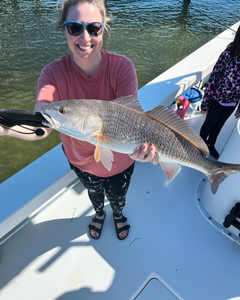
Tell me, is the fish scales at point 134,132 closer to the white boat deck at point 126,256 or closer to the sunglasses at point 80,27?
the sunglasses at point 80,27

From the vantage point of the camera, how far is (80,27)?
5.04ft

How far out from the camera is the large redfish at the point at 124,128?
5.19 ft

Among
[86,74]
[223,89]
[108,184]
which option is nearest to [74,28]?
[86,74]

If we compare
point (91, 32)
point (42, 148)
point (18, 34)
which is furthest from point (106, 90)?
point (18, 34)

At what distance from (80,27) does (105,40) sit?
31.3 ft

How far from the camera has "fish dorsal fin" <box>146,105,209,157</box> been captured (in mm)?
1694

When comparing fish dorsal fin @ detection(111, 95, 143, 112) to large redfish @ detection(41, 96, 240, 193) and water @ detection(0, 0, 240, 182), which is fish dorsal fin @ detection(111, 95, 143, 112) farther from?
water @ detection(0, 0, 240, 182)

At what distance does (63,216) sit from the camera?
2.85 m

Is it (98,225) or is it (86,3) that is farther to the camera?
(98,225)

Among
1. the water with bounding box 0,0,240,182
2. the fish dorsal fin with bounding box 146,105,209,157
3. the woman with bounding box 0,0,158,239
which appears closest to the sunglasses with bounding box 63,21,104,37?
the woman with bounding box 0,0,158,239

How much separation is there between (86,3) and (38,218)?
255 cm

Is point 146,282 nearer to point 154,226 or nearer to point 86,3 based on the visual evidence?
point 154,226

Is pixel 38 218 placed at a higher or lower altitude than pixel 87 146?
lower

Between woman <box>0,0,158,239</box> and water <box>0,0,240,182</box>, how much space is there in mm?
4034
